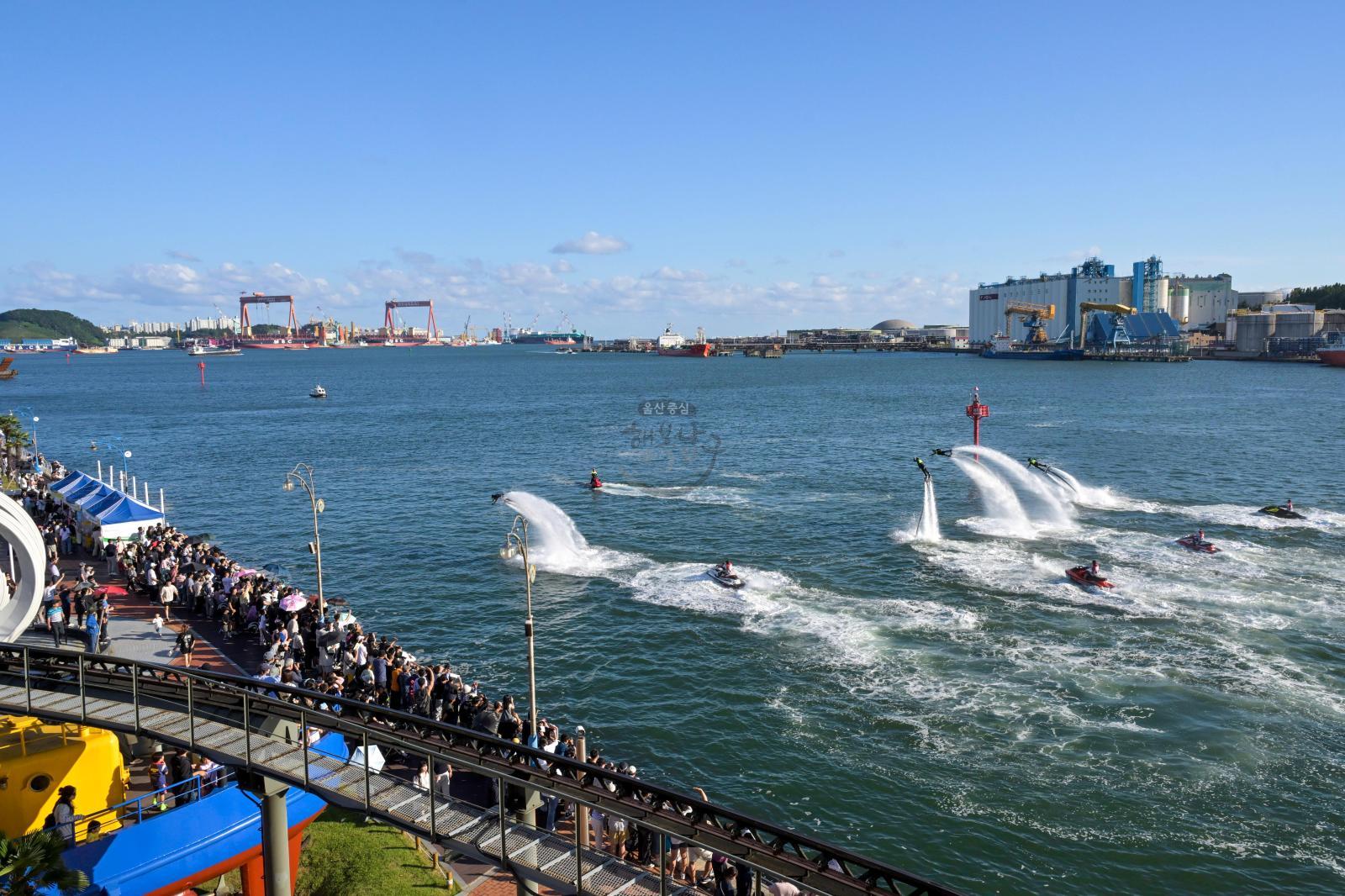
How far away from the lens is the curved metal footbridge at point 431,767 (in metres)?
10.1

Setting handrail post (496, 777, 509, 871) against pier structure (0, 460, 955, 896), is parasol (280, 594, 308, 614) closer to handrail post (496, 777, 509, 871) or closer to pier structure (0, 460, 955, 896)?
pier structure (0, 460, 955, 896)

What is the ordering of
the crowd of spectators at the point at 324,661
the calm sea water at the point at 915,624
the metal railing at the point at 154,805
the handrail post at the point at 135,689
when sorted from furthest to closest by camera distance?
the calm sea water at the point at 915,624 → the crowd of spectators at the point at 324,661 → the metal railing at the point at 154,805 → the handrail post at the point at 135,689

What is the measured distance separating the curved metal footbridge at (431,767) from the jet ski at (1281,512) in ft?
144

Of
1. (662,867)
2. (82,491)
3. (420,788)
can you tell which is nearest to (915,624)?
(420,788)

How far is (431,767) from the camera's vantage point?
11.6 meters

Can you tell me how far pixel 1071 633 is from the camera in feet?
98.9

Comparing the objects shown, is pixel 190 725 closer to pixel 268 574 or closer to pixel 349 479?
pixel 268 574

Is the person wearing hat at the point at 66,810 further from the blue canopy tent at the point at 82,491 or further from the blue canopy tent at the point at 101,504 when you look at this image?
the blue canopy tent at the point at 82,491

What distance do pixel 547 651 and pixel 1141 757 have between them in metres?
17.7

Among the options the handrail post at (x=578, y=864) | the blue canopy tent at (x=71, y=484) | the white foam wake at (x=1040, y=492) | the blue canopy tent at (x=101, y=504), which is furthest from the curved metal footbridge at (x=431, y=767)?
the white foam wake at (x=1040, y=492)

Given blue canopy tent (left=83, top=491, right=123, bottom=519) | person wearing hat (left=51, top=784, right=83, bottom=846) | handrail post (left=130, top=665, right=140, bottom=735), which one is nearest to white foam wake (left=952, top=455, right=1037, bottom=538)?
handrail post (left=130, top=665, right=140, bottom=735)

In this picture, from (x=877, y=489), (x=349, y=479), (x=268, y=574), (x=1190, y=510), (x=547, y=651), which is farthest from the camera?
(x=349, y=479)

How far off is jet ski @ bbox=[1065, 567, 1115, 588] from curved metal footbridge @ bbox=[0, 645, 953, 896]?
80.8 feet

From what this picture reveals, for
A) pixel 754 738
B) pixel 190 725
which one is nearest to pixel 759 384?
pixel 754 738
